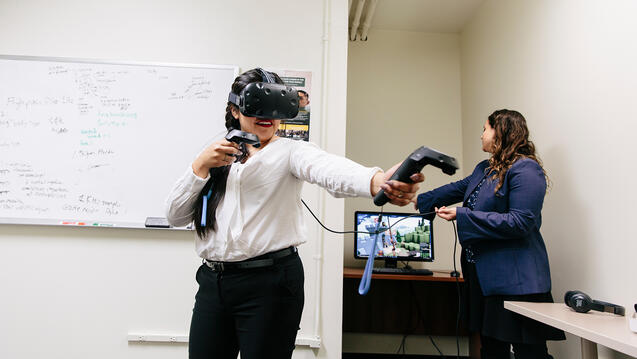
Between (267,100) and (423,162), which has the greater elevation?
(267,100)

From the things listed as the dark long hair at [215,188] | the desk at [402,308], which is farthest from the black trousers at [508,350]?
the dark long hair at [215,188]

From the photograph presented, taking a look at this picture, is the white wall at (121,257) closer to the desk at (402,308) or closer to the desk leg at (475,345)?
the desk at (402,308)

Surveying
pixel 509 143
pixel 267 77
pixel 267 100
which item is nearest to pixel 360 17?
pixel 509 143

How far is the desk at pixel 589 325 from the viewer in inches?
37.0

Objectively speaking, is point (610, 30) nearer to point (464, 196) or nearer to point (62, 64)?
point (464, 196)

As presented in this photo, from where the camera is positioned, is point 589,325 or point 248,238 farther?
point 589,325

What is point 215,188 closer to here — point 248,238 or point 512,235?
point 248,238

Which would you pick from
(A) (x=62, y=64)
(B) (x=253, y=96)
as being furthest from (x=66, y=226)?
(B) (x=253, y=96)

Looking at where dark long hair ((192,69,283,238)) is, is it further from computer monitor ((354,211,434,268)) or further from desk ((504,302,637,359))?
computer monitor ((354,211,434,268))

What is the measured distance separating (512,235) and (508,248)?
0.08 meters

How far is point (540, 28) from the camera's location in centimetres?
209

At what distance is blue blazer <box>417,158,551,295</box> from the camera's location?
1.44 m

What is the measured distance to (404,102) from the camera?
10.1ft

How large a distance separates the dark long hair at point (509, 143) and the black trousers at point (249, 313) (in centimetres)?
116
